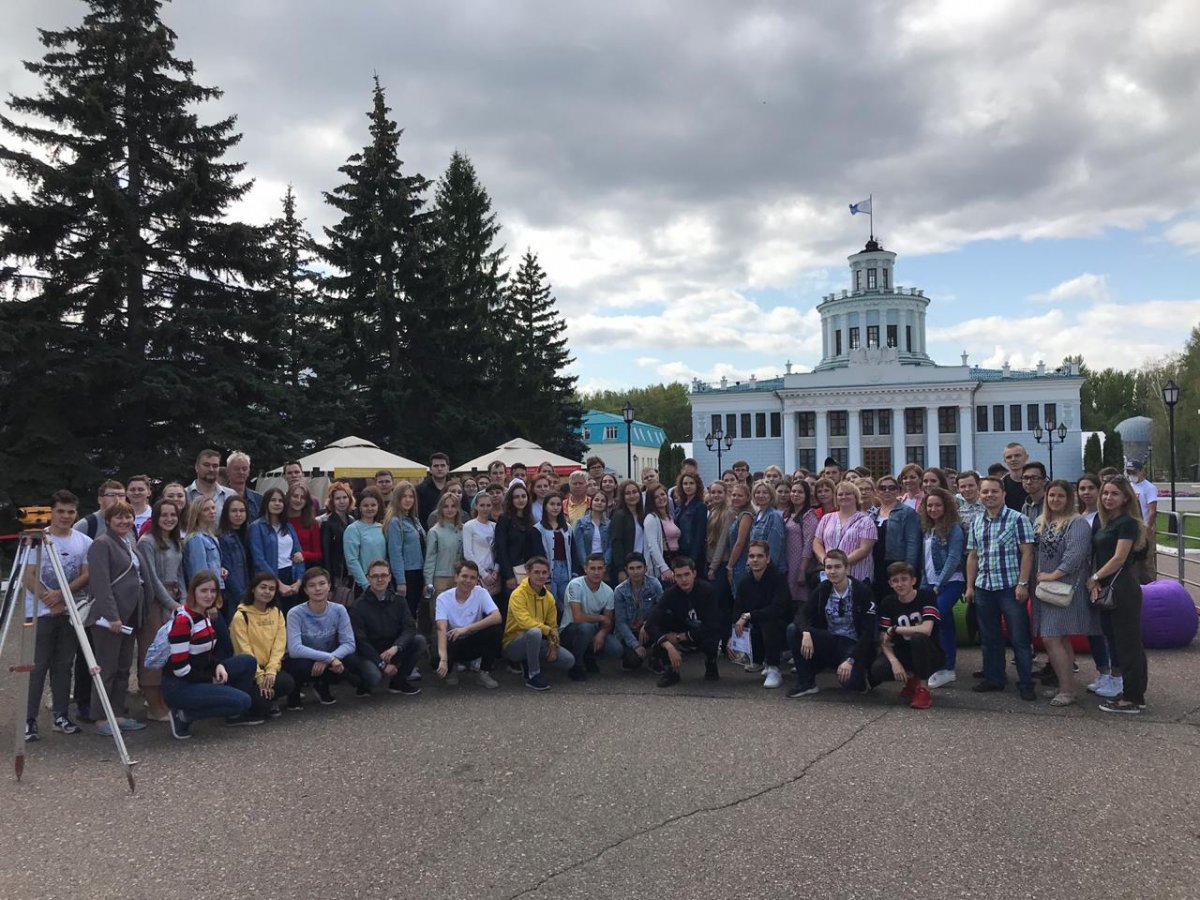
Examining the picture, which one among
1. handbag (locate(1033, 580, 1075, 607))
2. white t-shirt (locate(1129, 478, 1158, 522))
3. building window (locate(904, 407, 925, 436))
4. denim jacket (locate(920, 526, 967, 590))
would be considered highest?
building window (locate(904, 407, 925, 436))

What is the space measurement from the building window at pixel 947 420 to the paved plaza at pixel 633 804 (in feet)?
208

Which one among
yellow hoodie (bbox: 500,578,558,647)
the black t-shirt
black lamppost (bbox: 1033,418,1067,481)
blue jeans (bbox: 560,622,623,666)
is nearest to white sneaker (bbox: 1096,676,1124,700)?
the black t-shirt

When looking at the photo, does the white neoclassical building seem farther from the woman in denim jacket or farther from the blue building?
the woman in denim jacket

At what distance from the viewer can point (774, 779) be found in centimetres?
505

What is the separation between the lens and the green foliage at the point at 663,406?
11931 centimetres

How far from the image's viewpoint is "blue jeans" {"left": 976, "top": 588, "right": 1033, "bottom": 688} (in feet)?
22.2

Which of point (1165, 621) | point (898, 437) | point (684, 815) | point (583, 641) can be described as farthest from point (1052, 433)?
point (684, 815)

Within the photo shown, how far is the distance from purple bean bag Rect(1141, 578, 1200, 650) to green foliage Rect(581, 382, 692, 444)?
10735cm

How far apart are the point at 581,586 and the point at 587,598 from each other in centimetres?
13

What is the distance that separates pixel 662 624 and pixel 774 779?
8.80 feet

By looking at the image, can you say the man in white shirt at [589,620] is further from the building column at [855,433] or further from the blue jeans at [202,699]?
the building column at [855,433]

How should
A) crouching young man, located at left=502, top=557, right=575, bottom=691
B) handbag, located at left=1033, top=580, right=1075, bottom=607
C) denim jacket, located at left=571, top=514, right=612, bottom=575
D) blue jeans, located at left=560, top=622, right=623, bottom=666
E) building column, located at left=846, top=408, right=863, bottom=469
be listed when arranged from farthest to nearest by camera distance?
1. building column, located at left=846, top=408, right=863, bottom=469
2. denim jacket, located at left=571, top=514, right=612, bottom=575
3. blue jeans, located at left=560, top=622, right=623, bottom=666
4. crouching young man, located at left=502, top=557, right=575, bottom=691
5. handbag, located at left=1033, top=580, right=1075, bottom=607

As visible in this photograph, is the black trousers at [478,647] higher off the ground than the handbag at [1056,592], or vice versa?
the handbag at [1056,592]

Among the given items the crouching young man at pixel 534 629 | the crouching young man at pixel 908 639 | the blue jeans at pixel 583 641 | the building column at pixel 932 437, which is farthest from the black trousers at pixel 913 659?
the building column at pixel 932 437
